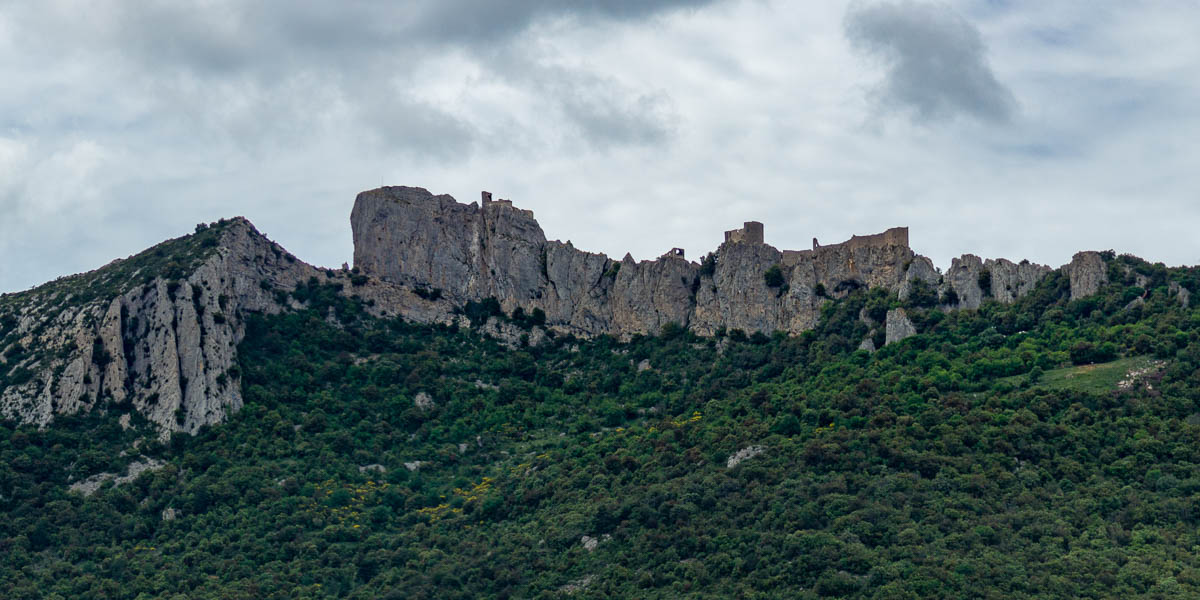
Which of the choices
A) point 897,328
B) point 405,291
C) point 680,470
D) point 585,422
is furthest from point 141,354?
point 897,328

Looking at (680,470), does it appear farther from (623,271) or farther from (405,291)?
(405,291)

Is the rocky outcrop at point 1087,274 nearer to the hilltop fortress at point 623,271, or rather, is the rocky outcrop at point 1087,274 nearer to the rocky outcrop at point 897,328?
the hilltop fortress at point 623,271

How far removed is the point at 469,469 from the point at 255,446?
1275 centimetres

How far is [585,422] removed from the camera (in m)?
107

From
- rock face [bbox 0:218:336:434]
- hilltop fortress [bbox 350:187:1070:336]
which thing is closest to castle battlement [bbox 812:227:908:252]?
hilltop fortress [bbox 350:187:1070:336]

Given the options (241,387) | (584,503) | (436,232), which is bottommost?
(584,503)

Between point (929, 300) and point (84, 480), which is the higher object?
point (929, 300)

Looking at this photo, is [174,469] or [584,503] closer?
[584,503]

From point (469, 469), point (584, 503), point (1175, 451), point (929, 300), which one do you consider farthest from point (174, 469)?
point (1175, 451)

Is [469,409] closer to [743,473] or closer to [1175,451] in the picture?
[743,473]

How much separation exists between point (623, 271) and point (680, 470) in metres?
27.5

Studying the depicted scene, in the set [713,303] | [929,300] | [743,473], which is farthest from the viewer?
[713,303]

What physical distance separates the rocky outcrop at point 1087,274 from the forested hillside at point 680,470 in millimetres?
696

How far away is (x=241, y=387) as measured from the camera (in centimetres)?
10781
